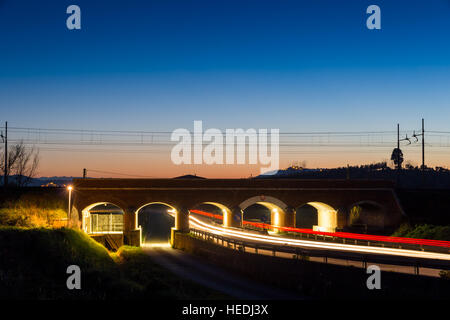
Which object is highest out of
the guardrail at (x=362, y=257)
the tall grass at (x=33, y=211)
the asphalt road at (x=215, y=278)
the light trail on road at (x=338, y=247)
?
the tall grass at (x=33, y=211)

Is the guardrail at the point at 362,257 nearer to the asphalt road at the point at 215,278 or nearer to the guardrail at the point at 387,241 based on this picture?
the asphalt road at the point at 215,278

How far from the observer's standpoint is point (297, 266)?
77.2 feet

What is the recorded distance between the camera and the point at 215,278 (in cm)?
2711

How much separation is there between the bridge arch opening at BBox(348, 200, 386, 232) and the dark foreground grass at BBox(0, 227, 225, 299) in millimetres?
27778

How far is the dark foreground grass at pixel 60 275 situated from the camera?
1588 cm

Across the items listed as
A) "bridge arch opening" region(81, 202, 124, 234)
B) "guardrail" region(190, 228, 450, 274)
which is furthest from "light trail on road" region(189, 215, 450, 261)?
"bridge arch opening" region(81, 202, 124, 234)

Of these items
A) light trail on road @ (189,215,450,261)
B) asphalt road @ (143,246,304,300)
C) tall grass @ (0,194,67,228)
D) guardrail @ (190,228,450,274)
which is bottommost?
asphalt road @ (143,246,304,300)

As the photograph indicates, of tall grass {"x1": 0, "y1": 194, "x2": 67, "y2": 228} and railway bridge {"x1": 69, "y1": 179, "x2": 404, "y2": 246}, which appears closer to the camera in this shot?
tall grass {"x1": 0, "y1": 194, "x2": 67, "y2": 228}

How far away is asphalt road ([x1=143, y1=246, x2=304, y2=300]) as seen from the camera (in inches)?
870

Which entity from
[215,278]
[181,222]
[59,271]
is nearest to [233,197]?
[181,222]

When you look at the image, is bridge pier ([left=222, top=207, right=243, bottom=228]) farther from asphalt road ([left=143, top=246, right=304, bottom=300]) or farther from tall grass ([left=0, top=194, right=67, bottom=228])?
tall grass ([left=0, top=194, right=67, bottom=228])

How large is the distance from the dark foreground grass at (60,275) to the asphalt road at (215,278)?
1252mm

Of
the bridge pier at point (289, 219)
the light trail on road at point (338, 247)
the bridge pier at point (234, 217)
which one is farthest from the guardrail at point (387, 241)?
the bridge pier at point (234, 217)

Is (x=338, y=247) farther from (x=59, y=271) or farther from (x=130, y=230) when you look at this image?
(x=130, y=230)
